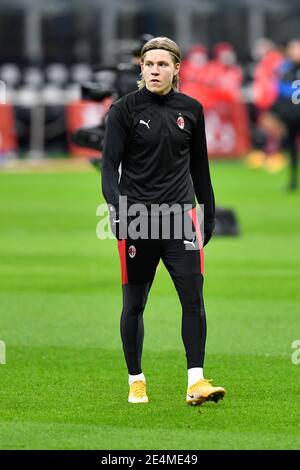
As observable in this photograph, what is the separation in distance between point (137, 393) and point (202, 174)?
4.66 ft

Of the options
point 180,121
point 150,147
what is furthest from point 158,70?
point 150,147

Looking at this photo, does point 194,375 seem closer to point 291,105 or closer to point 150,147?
point 150,147

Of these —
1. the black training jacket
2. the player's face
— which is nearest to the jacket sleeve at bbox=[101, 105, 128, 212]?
the black training jacket

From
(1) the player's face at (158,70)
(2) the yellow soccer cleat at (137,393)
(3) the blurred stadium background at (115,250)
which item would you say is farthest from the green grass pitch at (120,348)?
(1) the player's face at (158,70)

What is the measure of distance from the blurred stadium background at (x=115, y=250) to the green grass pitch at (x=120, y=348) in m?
0.02

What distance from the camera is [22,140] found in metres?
37.4

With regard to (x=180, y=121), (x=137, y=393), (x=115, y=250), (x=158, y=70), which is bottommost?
(x=137, y=393)

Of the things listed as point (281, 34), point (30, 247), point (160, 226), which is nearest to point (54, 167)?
point (281, 34)

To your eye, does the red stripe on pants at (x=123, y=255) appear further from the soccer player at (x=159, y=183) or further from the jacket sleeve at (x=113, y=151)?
the jacket sleeve at (x=113, y=151)

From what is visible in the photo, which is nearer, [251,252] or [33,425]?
[33,425]

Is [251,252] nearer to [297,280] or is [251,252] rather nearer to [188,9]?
[297,280]

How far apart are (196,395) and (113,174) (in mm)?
1425

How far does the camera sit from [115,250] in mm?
18984

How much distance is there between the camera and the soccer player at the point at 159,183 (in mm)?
9016
